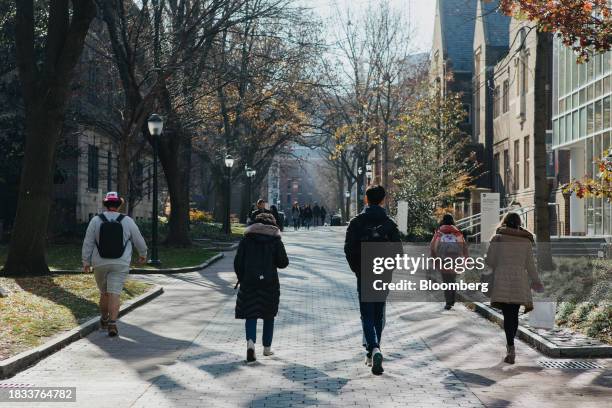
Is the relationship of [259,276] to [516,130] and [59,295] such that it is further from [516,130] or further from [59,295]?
[516,130]

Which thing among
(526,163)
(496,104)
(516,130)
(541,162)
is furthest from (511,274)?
(496,104)

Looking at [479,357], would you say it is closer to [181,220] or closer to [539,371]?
[539,371]

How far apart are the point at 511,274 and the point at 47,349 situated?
5505 mm

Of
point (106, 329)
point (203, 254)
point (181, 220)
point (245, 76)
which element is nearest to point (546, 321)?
point (106, 329)

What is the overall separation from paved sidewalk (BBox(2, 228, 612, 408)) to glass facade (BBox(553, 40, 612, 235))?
1327 cm

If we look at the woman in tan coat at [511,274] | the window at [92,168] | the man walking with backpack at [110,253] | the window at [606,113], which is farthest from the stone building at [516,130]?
the man walking with backpack at [110,253]

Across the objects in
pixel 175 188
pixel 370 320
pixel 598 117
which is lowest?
pixel 370 320

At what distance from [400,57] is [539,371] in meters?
44.6

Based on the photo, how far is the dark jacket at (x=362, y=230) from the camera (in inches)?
378

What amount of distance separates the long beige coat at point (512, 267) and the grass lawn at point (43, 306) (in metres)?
5.53

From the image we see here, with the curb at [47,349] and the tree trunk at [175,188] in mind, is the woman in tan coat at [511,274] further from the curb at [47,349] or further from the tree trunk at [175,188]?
the tree trunk at [175,188]

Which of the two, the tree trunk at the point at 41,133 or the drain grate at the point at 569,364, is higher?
the tree trunk at the point at 41,133

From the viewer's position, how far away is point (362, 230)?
31.6 ft

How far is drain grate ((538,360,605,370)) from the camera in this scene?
10.2m
